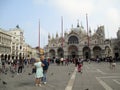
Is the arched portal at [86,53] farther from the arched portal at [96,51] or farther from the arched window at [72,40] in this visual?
the arched window at [72,40]

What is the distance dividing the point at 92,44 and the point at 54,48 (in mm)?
15615

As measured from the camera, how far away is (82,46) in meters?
87.6

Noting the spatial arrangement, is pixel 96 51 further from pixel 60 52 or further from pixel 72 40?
pixel 60 52

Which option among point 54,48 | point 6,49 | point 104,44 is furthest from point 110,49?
point 6,49

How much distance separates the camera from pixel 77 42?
3504 inches

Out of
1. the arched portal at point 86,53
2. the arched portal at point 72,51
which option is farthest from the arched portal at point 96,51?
the arched portal at point 72,51

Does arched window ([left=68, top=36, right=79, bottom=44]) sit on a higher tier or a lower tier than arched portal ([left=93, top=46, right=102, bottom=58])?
higher

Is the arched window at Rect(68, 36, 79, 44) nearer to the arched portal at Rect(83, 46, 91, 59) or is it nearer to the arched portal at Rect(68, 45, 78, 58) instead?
the arched portal at Rect(68, 45, 78, 58)

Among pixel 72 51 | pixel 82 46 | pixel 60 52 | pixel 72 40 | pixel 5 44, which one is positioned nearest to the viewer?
pixel 5 44

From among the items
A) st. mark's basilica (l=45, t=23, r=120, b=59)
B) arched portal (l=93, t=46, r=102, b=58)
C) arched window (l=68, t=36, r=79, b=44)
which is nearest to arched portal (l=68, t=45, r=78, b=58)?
st. mark's basilica (l=45, t=23, r=120, b=59)

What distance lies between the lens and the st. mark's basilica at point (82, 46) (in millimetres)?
86625

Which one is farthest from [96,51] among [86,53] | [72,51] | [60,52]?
[60,52]

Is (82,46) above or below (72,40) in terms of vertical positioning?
below

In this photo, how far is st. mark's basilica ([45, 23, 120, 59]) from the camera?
86625mm
